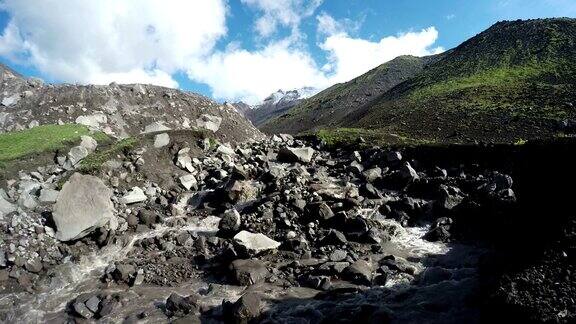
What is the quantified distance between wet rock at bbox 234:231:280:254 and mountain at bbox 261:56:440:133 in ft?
277

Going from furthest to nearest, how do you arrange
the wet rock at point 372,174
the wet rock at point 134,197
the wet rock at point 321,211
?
1. the wet rock at point 372,174
2. the wet rock at point 134,197
3. the wet rock at point 321,211

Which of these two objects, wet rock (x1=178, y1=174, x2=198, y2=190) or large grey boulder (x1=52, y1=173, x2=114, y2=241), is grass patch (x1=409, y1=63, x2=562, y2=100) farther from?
large grey boulder (x1=52, y1=173, x2=114, y2=241)

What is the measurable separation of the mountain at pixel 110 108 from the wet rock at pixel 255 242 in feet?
63.8

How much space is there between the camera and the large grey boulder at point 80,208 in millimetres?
18141

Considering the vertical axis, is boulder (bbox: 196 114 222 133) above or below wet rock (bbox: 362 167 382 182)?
above

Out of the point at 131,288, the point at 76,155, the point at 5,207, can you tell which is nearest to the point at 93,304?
the point at 131,288

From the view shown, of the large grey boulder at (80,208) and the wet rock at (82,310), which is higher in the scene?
the large grey boulder at (80,208)

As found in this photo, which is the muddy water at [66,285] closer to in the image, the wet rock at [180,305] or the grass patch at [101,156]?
the wet rock at [180,305]

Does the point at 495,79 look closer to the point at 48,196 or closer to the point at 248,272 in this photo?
the point at 248,272

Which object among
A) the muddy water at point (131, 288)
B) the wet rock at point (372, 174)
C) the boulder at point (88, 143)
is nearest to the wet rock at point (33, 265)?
the muddy water at point (131, 288)

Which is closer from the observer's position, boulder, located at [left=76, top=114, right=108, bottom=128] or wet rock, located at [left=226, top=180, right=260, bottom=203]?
wet rock, located at [left=226, top=180, right=260, bottom=203]

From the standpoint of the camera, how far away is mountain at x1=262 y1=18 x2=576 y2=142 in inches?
1642

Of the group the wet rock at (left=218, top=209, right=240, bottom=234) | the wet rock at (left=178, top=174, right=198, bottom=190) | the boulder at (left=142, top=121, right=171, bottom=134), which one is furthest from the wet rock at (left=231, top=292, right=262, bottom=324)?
the boulder at (left=142, top=121, right=171, bottom=134)

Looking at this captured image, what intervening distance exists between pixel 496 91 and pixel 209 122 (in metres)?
41.0
